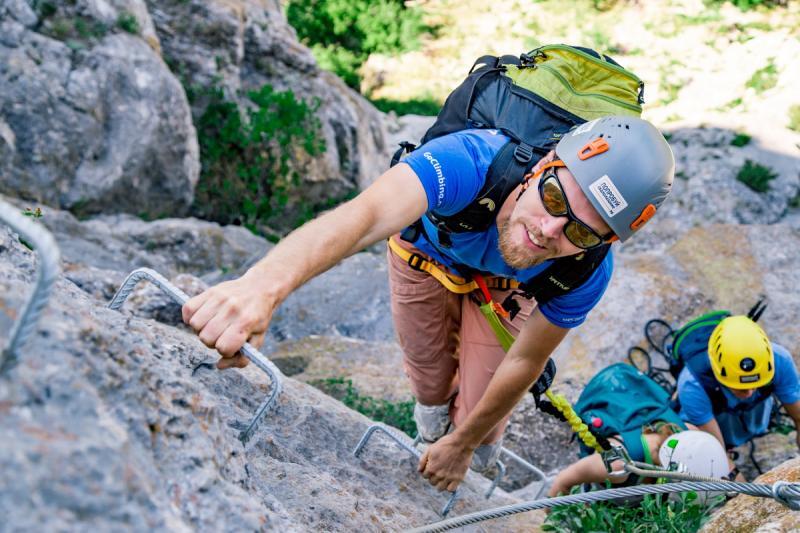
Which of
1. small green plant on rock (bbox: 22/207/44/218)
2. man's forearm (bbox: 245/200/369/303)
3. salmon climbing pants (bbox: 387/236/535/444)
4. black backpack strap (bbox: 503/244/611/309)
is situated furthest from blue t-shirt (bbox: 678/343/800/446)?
small green plant on rock (bbox: 22/207/44/218)

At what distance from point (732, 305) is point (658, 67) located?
1134cm

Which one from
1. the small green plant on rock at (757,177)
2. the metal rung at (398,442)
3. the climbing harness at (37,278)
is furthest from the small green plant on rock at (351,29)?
the climbing harness at (37,278)

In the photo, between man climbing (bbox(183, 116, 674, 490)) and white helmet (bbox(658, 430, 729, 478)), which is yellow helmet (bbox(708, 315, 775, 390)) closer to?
white helmet (bbox(658, 430, 729, 478))

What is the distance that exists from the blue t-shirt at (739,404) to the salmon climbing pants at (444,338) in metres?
2.26

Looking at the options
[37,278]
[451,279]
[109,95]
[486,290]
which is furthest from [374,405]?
[37,278]

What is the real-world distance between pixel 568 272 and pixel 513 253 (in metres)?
0.30

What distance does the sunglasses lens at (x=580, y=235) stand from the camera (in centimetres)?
315

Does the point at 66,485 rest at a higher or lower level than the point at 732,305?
higher

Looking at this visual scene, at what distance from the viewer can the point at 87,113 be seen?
8359mm

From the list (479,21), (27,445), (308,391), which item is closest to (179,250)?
(308,391)

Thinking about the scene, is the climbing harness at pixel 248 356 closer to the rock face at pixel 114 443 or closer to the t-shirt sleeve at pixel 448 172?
the rock face at pixel 114 443

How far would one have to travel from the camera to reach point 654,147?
3.20m

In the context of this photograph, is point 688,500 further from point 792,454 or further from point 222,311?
point 792,454

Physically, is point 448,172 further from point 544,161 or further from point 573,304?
point 573,304
